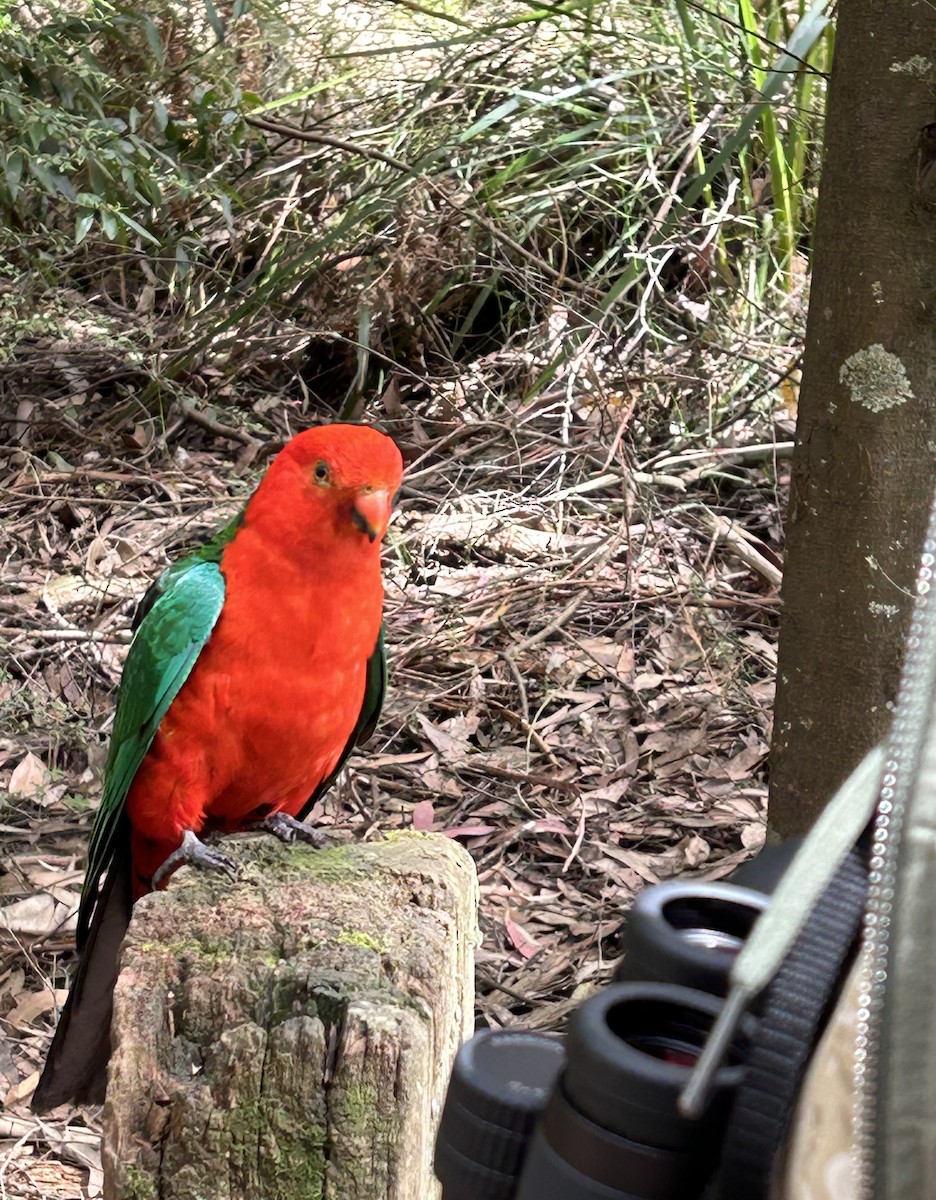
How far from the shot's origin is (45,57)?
12.4 ft

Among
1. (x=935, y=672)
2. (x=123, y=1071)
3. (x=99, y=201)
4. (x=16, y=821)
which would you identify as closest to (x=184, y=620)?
(x=123, y=1071)

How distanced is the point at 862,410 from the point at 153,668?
1.49 m

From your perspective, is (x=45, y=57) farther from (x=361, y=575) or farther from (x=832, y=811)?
(x=832, y=811)

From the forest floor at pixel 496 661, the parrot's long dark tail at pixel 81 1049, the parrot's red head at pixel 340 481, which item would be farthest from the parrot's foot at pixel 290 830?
the forest floor at pixel 496 661

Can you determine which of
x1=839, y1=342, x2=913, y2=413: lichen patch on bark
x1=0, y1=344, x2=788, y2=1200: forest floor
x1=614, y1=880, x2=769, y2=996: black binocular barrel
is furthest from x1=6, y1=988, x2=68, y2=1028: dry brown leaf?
x1=614, y1=880, x2=769, y2=996: black binocular barrel

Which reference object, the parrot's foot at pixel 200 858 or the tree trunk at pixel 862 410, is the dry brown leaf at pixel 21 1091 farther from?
the tree trunk at pixel 862 410

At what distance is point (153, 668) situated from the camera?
102 inches

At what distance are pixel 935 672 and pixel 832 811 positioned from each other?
186mm

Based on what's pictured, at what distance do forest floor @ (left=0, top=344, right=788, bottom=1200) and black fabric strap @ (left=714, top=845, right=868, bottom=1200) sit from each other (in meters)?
2.21

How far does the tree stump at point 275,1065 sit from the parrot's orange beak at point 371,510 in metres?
0.91

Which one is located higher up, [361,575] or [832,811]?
[832,811]

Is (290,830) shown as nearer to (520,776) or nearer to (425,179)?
(520,776)

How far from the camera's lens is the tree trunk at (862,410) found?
7.48 feet

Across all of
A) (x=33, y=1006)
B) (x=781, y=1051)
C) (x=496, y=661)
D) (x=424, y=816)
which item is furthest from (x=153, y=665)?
(x=781, y=1051)
